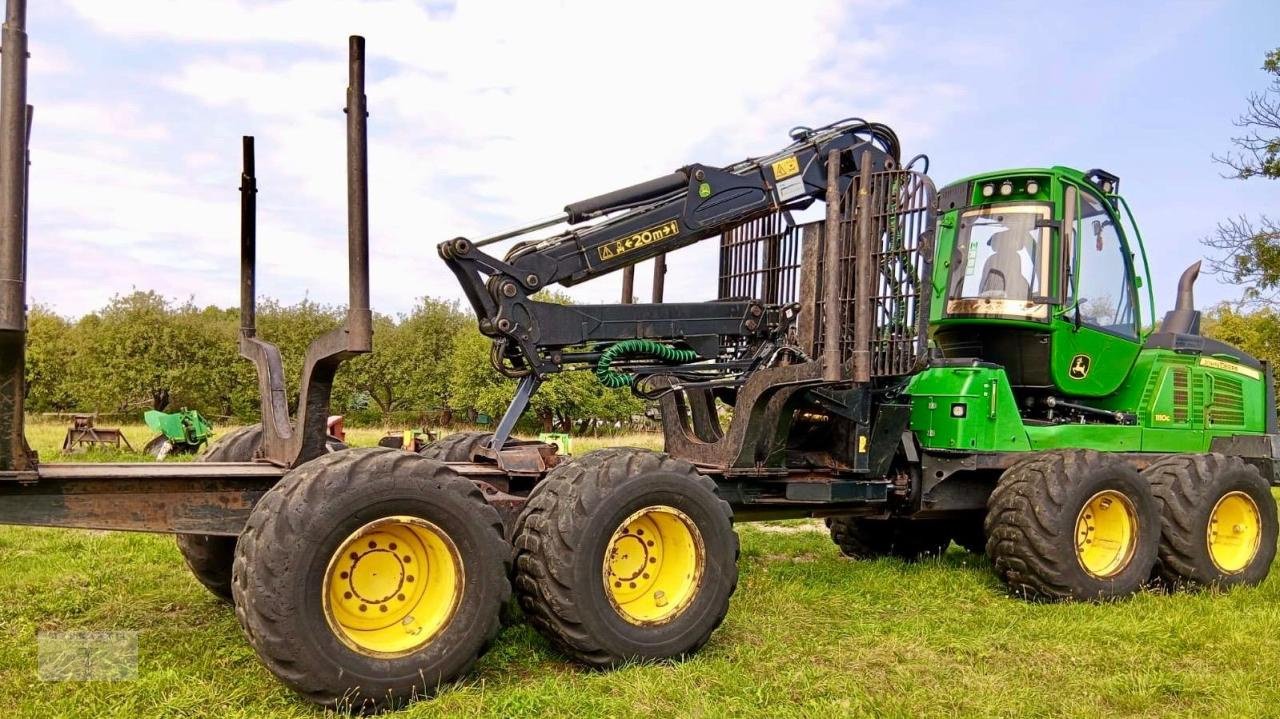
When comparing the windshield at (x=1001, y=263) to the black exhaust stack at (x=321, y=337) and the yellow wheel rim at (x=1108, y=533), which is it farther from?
the black exhaust stack at (x=321, y=337)

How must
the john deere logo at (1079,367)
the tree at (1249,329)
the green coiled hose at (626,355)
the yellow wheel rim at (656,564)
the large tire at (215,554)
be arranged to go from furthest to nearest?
the tree at (1249,329)
the john deere logo at (1079,367)
the green coiled hose at (626,355)
the large tire at (215,554)
the yellow wheel rim at (656,564)

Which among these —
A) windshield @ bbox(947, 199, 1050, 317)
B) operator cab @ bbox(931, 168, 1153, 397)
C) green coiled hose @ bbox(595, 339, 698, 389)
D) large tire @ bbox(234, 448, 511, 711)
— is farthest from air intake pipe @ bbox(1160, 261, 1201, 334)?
large tire @ bbox(234, 448, 511, 711)

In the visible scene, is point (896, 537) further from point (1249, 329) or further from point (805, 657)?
point (1249, 329)

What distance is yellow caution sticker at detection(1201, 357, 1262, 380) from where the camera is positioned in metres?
8.85

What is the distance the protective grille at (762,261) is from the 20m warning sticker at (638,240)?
774 millimetres

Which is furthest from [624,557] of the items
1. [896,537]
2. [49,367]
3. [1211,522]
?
[49,367]

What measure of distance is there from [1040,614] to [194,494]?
528 cm

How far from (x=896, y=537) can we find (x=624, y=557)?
4.53 meters

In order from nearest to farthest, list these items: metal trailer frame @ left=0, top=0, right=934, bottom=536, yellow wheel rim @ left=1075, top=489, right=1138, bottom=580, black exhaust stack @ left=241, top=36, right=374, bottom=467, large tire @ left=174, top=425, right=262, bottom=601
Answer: metal trailer frame @ left=0, top=0, right=934, bottom=536, black exhaust stack @ left=241, top=36, right=374, bottom=467, large tire @ left=174, top=425, right=262, bottom=601, yellow wheel rim @ left=1075, top=489, right=1138, bottom=580

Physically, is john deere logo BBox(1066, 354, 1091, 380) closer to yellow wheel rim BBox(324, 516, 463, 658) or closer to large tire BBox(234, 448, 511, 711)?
large tire BBox(234, 448, 511, 711)

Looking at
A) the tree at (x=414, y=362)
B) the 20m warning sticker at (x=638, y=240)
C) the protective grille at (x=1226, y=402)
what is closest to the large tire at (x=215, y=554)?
the 20m warning sticker at (x=638, y=240)

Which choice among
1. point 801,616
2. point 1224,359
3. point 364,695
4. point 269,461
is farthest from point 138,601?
point 1224,359

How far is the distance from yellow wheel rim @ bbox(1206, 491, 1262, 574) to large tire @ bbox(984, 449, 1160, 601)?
1100 millimetres

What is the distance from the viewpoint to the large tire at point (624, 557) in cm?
505
